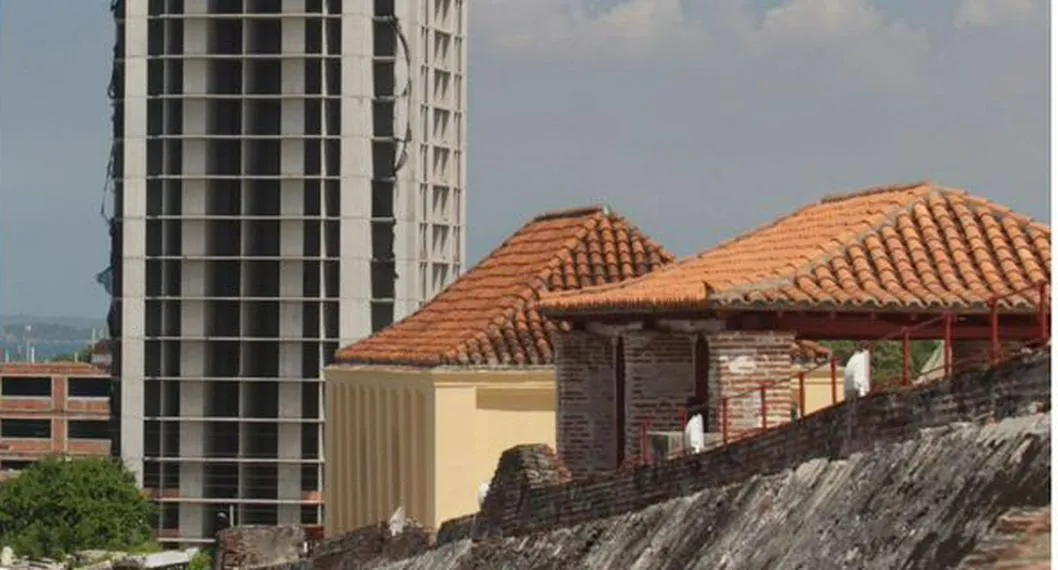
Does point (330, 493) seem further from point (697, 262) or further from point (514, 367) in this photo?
point (697, 262)

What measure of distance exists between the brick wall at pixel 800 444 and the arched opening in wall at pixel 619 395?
172 inches

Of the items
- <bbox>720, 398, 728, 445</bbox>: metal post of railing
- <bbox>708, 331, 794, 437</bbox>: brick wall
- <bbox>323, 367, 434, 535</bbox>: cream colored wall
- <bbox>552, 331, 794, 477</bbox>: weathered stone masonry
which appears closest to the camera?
<bbox>720, 398, 728, 445</bbox>: metal post of railing

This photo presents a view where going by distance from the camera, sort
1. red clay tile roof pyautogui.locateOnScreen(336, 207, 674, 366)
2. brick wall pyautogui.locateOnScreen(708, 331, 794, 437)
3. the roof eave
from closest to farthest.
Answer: brick wall pyautogui.locateOnScreen(708, 331, 794, 437), the roof eave, red clay tile roof pyautogui.locateOnScreen(336, 207, 674, 366)

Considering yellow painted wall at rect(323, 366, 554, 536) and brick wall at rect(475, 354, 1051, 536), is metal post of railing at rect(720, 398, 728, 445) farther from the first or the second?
yellow painted wall at rect(323, 366, 554, 536)

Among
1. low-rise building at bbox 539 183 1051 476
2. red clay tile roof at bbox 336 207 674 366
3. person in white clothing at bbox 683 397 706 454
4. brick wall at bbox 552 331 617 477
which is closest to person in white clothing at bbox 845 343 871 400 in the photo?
person in white clothing at bbox 683 397 706 454

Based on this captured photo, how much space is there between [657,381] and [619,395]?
10.7 feet

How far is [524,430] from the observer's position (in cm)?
6581

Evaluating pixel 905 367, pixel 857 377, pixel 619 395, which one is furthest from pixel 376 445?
pixel 905 367

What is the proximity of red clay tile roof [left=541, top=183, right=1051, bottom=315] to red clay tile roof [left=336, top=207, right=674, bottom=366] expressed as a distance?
13.8m

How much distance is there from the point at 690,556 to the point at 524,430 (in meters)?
31.0

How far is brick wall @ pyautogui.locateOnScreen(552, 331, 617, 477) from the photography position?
177 feet

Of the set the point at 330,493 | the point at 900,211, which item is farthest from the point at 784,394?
the point at 330,493

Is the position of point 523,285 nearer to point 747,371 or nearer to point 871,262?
point 871,262

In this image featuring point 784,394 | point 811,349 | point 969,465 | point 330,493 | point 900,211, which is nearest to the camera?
point 969,465
